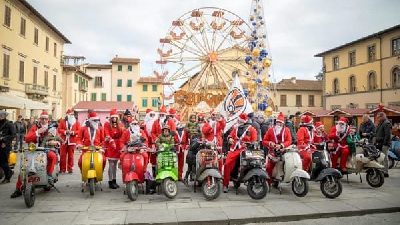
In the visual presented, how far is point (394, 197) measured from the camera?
667 cm

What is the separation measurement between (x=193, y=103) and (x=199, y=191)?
13706mm

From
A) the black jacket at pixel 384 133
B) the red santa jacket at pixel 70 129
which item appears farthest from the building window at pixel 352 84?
the red santa jacket at pixel 70 129

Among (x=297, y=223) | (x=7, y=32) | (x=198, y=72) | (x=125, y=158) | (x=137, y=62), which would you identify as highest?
(x=137, y=62)

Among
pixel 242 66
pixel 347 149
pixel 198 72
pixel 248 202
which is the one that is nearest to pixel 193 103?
pixel 198 72

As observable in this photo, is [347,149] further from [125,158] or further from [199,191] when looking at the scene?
[125,158]

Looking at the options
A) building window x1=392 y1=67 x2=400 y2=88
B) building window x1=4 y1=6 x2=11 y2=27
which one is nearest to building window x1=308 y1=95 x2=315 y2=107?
building window x1=392 y1=67 x2=400 y2=88

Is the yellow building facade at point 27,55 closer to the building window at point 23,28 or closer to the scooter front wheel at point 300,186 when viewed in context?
the building window at point 23,28

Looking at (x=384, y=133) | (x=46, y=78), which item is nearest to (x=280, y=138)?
(x=384, y=133)

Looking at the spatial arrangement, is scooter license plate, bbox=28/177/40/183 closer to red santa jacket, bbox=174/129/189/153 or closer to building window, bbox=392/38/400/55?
red santa jacket, bbox=174/129/189/153

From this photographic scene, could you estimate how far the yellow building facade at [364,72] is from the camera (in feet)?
101

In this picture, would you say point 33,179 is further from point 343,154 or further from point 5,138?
point 343,154

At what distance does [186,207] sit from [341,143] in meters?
4.83

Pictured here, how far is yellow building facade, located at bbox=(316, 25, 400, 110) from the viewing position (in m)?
30.7

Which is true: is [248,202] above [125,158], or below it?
below
